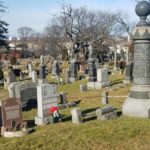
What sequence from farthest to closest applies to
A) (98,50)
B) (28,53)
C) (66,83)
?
(28,53), (98,50), (66,83)

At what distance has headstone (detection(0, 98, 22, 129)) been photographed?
435 inches

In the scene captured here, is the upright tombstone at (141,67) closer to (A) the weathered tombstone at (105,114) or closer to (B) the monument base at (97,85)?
(A) the weathered tombstone at (105,114)

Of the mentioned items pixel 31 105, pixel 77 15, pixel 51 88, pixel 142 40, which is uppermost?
pixel 77 15

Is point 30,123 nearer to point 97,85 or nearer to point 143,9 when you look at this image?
point 143,9

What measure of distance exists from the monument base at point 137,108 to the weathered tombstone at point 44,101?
102 inches

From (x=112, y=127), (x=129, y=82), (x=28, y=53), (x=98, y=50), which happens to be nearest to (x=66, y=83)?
(x=129, y=82)

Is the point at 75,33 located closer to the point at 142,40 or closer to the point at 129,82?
the point at 129,82

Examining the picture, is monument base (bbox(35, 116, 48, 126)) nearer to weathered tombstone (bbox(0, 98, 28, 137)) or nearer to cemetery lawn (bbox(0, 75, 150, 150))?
cemetery lawn (bbox(0, 75, 150, 150))

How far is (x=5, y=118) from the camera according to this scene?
1106 centimetres

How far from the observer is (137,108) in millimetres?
12102

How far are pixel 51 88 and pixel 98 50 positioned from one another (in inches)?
2089

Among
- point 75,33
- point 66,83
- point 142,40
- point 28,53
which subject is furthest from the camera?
point 28,53

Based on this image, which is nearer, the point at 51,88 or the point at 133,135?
the point at 133,135

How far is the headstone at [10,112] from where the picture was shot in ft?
36.2
